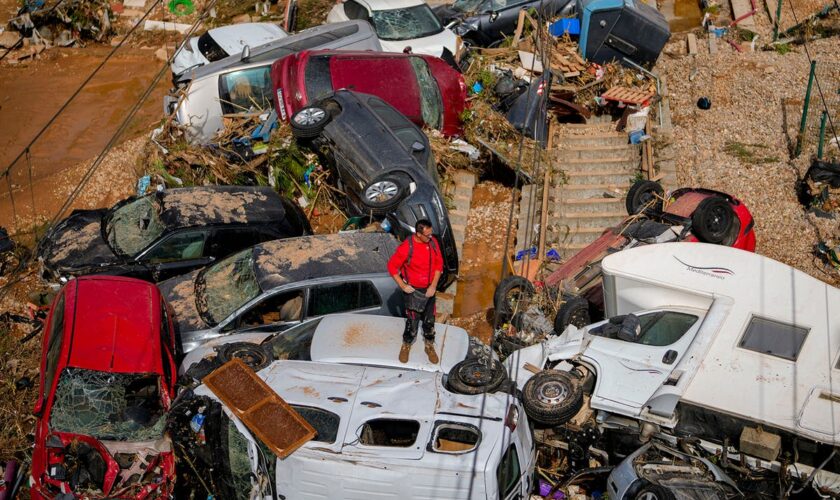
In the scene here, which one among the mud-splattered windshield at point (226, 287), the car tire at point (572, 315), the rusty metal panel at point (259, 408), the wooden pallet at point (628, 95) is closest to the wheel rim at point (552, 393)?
the car tire at point (572, 315)

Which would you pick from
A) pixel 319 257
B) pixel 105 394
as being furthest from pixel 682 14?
pixel 105 394

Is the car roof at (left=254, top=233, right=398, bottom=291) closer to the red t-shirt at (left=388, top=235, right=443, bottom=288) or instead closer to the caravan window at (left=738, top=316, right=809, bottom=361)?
the red t-shirt at (left=388, top=235, right=443, bottom=288)

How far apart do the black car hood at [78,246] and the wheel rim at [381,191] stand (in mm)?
3166

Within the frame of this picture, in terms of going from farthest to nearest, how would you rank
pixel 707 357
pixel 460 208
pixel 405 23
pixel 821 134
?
pixel 405 23, pixel 460 208, pixel 821 134, pixel 707 357

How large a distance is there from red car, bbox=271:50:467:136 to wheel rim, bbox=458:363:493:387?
6124 millimetres

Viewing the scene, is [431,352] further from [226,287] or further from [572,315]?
[226,287]

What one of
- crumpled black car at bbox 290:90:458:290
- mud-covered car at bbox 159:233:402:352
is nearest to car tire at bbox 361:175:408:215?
crumpled black car at bbox 290:90:458:290

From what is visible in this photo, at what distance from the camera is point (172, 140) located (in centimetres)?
1326

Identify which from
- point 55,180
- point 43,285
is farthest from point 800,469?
point 55,180

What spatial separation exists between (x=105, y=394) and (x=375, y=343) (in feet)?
8.50

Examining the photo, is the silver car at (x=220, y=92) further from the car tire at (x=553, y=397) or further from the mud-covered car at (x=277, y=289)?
the car tire at (x=553, y=397)

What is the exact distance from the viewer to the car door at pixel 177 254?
10641 millimetres

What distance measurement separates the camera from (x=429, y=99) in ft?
44.4

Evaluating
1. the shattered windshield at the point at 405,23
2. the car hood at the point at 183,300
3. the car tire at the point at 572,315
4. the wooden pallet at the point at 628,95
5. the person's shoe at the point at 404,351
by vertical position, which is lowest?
the car tire at the point at 572,315
